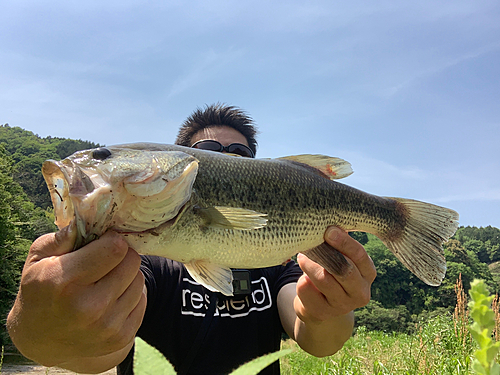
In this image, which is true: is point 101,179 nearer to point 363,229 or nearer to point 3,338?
point 363,229

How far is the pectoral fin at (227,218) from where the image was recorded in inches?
88.0

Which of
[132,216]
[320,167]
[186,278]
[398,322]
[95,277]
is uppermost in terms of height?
[320,167]

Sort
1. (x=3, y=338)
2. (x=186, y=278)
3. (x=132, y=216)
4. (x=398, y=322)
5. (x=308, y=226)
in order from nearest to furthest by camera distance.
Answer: (x=132, y=216)
(x=308, y=226)
(x=186, y=278)
(x=3, y=338)
(x=398, y=322)

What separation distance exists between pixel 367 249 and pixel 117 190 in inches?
3123

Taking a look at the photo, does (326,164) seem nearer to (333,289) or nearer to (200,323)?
(333,289)

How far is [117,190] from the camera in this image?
194cm

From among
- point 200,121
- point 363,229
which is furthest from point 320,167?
point 200,121

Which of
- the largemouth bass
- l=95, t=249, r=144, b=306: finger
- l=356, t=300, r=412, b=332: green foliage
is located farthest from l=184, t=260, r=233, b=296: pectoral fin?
l=356, t=300, r=412, b=332: green foliage

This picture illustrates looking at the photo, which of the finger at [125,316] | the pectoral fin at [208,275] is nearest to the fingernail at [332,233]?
the pectoral fin at [208,275]

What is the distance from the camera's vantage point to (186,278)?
4.03 meters

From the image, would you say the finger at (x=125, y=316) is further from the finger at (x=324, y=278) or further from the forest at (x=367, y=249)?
the forest at (x=367, y=249)

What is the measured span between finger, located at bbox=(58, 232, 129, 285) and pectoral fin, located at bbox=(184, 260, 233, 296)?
591 millimetres

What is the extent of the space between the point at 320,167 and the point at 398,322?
194ft

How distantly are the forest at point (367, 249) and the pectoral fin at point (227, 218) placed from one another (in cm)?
3132
